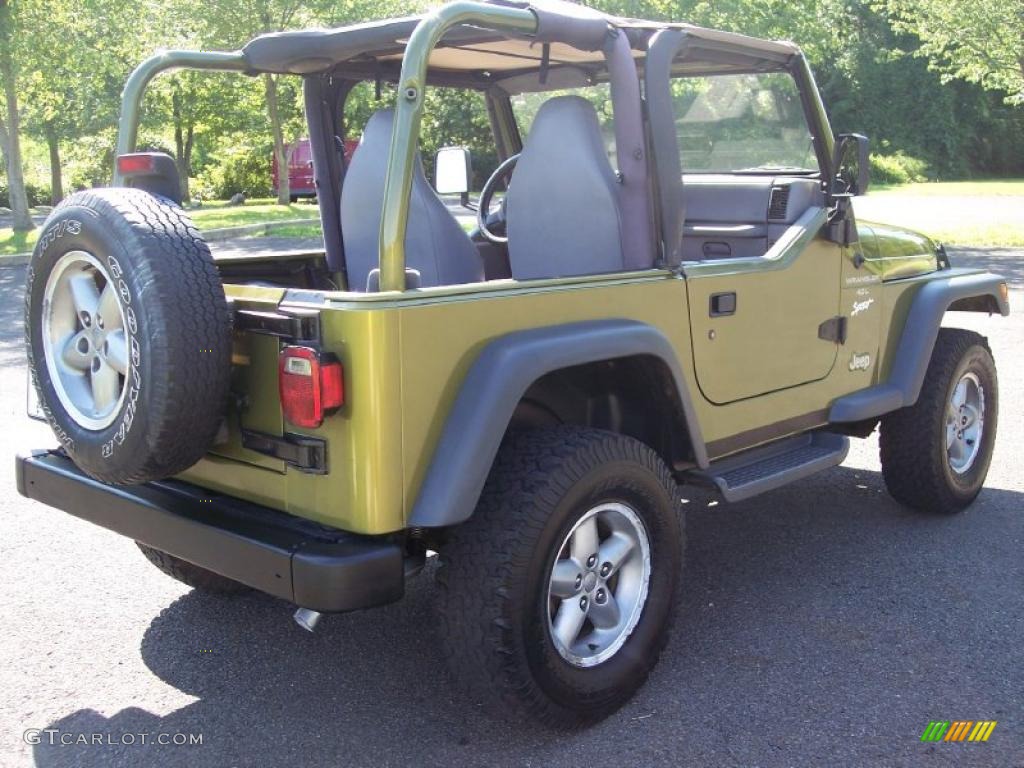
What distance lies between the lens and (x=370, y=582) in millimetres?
2678

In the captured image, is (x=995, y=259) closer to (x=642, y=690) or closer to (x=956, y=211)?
(x=956, y=211)

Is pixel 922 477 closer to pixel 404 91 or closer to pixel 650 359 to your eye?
pixel 650 359

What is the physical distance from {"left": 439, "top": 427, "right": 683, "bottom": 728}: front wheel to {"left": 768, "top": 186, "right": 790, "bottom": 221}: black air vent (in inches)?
60.1

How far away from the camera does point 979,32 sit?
16922 mm

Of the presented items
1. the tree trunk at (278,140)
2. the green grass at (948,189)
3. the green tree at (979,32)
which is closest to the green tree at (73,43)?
the tree trunk at (278,140)

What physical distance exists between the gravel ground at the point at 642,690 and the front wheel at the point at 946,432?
0.17 meters

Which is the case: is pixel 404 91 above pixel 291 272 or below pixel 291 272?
above

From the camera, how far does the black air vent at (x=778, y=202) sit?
433cm

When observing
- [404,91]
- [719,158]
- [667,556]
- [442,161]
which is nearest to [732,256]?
[719,158]

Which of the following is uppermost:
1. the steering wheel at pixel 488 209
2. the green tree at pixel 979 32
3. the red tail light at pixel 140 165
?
the green tree at pixel 979 32

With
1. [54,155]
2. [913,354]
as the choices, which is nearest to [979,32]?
[913,354]

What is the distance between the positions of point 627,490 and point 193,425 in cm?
128

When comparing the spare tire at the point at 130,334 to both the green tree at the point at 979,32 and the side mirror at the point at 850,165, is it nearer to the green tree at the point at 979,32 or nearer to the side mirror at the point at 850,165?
the side mirror at the point at 850,165

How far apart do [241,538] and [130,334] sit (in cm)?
61
